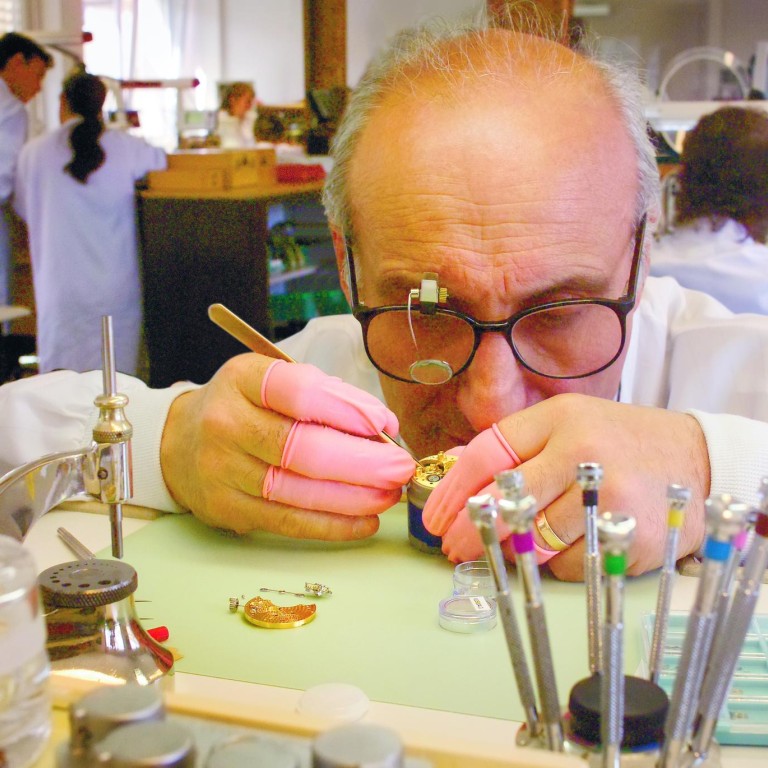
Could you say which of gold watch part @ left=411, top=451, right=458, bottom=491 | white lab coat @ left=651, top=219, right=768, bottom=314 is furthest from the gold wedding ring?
white lab coat @ left=651, top=219, right=768, bottom=314

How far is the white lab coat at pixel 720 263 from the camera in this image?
3.12 m

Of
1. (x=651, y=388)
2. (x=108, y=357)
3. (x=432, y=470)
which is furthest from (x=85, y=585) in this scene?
(x=651, y=388)

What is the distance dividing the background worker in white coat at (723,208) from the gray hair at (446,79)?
6.20 feet

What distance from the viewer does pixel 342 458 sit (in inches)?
39.3

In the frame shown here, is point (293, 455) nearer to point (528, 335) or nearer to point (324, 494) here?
point (324, 494)

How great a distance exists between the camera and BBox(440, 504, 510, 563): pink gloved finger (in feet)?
3.11

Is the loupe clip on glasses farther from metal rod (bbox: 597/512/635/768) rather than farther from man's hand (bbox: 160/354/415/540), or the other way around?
metal rod (bbox: 597/512/635/768)

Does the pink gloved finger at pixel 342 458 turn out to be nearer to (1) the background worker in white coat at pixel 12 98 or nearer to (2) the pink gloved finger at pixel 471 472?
(2) the pink gloved finger at pixel 471 472

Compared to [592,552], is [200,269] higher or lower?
lower

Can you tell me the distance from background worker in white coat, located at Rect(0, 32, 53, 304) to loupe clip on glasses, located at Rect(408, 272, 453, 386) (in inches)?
144

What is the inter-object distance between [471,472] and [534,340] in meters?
0.33

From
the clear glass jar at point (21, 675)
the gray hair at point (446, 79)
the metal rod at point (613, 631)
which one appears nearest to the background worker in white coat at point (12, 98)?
the gray hair at point (446, 79)

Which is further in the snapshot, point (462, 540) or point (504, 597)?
point (462, 540)

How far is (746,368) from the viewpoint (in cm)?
172
